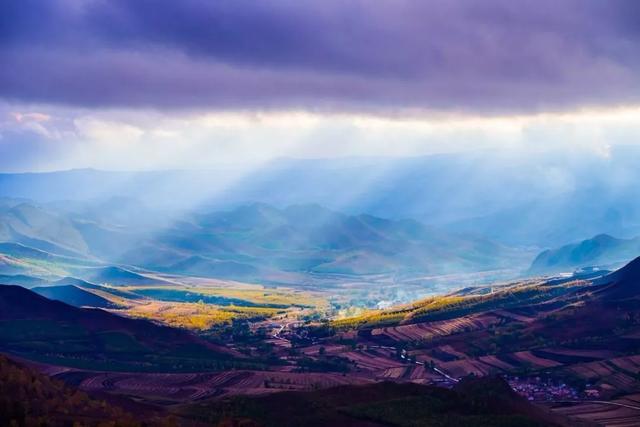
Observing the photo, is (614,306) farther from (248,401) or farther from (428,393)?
(248,401)

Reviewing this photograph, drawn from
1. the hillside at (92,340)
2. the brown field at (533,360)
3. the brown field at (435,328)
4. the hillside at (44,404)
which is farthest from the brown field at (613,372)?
the hillside at (44,404)

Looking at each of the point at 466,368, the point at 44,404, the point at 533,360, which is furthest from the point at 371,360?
the point at 44,404

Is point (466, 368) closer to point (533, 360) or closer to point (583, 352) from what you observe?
point (533, 360)

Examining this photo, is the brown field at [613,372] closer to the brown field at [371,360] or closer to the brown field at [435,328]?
the brown field at [371,360]

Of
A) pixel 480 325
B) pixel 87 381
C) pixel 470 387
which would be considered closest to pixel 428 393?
pixel 470 387

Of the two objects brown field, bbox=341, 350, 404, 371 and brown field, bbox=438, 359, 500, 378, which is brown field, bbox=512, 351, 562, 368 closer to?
brown field, bbox=438, 359, 500, 378

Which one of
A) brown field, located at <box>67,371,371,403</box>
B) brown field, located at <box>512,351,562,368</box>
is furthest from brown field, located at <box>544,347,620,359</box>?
brown field, located at <box>67,371,371,403</box>

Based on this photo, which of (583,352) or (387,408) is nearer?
(387,408)

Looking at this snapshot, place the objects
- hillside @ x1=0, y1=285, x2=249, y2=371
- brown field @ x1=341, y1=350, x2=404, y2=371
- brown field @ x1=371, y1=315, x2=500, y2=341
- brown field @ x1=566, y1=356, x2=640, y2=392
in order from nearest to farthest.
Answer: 1. brown field @ x1=566, y1=356, x2=640, y2=392
2. hillside @ x1=0, y1=285, x2=249, y2=371
3. brown field @ x1=341, y1=350, x2=404, y2=371
4. brown field @ x1=371, y1=315, x2=500, y2=341
